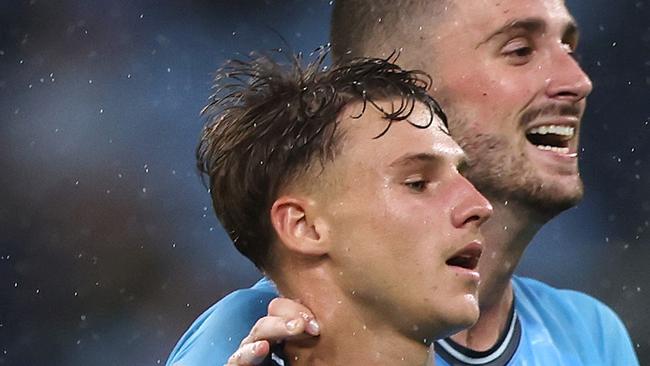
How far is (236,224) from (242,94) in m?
0.26

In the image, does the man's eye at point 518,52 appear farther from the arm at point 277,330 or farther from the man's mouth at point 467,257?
the arm at point 277,330

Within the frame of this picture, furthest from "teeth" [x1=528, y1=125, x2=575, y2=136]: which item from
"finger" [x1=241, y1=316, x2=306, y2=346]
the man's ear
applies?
"finger" [x1=241, y1=316, x2=306, y2=346]

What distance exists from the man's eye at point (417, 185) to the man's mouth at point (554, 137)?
2.23 feet

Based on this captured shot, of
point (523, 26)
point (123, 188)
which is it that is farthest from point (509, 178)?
point (123, 188)

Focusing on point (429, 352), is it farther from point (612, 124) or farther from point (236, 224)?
point (612, 124)

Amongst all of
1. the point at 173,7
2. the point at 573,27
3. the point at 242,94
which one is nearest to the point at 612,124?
the point at 173,7

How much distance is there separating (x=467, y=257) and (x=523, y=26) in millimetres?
806

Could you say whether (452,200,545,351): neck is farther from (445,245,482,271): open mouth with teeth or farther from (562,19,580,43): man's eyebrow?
(445,245,482,271): open mouth with teeth

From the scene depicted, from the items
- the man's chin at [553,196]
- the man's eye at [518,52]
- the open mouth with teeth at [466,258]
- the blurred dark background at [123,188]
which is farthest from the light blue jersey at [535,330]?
the blurred dark background at [123,188]

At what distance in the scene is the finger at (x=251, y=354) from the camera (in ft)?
7.62

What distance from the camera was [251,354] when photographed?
7.63 feet

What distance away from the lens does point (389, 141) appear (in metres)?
2.39

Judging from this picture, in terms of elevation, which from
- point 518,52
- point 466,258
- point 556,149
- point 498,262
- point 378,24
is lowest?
point 498,262

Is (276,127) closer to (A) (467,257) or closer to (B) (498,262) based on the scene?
(A) (467,257)
